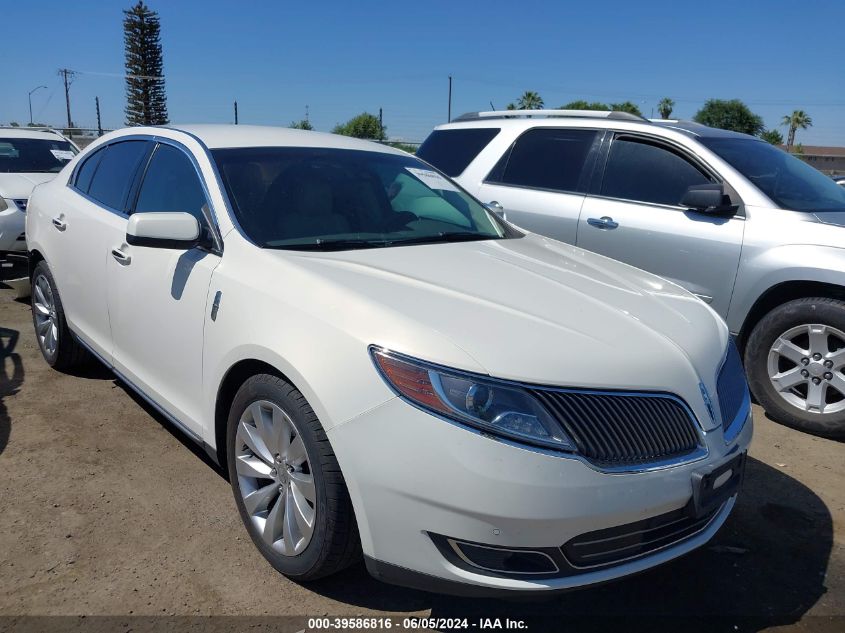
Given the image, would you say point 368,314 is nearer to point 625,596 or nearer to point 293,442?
point 293,442

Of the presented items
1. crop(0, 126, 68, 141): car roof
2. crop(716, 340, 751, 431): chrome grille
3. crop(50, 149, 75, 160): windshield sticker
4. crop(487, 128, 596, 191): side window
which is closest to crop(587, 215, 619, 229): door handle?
crop(487, 128, 596, 191): side window

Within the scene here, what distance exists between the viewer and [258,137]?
3.53 metres

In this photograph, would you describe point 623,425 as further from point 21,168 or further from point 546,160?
point 21,168

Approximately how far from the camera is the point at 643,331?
2.42 meters

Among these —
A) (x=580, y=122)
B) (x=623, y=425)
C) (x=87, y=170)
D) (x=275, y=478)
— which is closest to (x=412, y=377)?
(x=623, y=425)

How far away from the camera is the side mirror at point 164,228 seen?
2816 millimetres

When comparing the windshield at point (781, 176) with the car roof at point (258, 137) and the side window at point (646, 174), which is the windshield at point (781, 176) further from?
the car roof at point (258, 137)

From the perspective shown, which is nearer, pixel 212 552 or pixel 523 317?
pixel 523 317

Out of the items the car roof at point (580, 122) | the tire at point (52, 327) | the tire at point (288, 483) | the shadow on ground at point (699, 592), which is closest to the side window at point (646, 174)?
the car roof at point (580, 122)

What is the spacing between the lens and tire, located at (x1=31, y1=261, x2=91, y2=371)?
14.6ft

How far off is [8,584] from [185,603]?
673 mm

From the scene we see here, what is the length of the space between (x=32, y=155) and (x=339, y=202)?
7.80 metres

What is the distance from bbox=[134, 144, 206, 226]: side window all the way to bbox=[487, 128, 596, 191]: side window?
3083 mm

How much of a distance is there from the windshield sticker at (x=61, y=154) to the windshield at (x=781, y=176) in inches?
329
